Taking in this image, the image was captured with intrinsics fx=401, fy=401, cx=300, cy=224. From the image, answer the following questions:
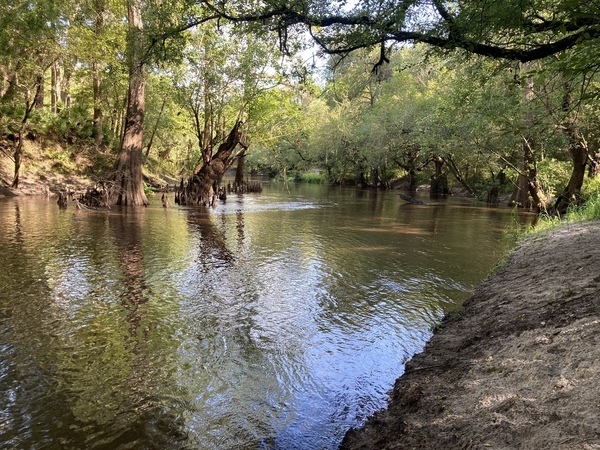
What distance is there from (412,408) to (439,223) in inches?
616

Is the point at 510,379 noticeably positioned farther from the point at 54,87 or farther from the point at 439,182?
the point at 439,182

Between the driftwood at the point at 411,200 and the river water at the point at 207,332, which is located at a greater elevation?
the driftwood at the point at 411,200

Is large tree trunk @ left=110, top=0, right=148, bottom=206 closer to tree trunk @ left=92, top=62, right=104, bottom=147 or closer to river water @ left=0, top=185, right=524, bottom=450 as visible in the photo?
river water @ left=0, top=185, right=524, bottom=450

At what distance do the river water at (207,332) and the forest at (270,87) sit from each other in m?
3.70

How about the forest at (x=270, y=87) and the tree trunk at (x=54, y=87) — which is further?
the tree trunk at (x=54, y=87)

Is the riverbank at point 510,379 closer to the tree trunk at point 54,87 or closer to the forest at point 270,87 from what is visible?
the forest at point 270,87

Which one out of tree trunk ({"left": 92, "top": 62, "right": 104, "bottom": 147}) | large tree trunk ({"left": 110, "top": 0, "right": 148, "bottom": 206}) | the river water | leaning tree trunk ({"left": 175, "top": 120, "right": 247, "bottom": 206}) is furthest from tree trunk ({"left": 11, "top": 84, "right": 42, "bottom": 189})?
the river water

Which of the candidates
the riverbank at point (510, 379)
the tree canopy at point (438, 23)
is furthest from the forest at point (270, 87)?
the riverbank at point (510, 379)

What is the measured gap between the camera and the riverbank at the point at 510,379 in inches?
105

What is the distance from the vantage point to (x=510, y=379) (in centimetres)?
339

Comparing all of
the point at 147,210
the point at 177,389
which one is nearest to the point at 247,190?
the point at 147,210

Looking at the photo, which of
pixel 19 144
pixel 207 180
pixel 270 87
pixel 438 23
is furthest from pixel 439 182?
pixel 438 23

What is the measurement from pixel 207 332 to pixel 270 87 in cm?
2090

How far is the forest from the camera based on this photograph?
22.6ft
